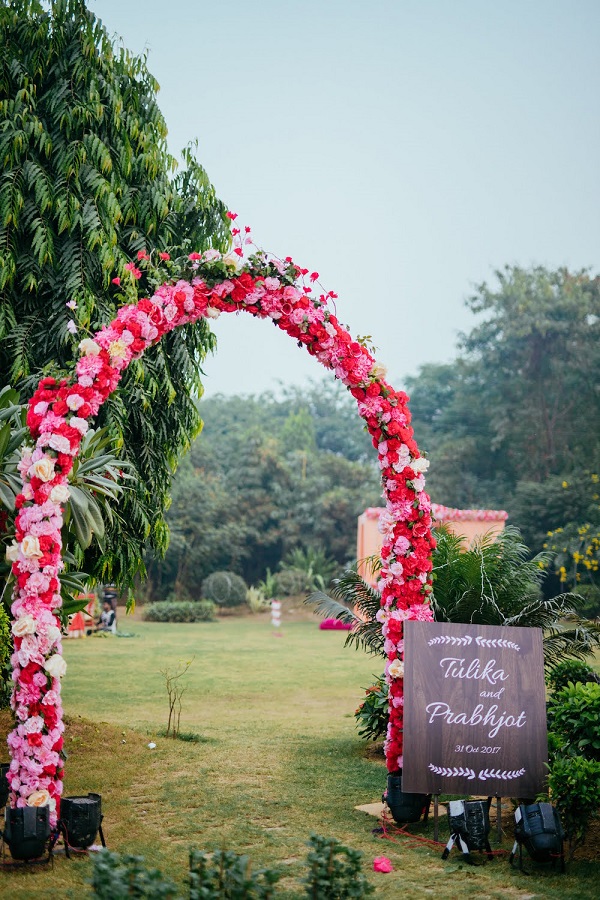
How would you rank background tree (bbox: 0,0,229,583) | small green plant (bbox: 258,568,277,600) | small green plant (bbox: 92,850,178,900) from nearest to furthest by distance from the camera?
small green plant (bbox: 92,850,178,900), background tree (bbox: 0,0,229,583), small green plant (bbox: 258,568,277,600)

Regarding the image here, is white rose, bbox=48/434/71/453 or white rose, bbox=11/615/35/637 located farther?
white rose, bbox=48/434/71/453

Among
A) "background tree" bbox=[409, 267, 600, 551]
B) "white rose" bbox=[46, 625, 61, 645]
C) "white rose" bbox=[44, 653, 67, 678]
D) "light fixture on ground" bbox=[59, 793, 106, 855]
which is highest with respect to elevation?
"background tree" bbox=[409, 267, 600, 551]

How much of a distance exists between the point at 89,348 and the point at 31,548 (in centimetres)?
136

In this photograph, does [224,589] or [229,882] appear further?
[224,589]

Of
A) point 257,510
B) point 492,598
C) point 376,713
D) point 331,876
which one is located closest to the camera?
point 331,876

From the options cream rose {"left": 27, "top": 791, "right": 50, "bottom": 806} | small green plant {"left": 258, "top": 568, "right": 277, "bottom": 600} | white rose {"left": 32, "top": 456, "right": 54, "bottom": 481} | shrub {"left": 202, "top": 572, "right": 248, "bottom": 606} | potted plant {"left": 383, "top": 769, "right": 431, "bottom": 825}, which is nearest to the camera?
cream rose {"left": 27, "top": 791, "right": 50, "bottom": 806}

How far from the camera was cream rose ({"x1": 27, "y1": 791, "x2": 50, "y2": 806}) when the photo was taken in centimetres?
→ 507

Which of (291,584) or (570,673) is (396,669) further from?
(291,584)

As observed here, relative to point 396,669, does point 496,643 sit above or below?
above

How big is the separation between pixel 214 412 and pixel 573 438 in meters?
21.7

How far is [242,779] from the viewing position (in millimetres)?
7039

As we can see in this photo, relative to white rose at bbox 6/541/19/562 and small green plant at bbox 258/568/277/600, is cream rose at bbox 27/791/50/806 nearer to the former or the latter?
white rose at bbox 6/541/19/562

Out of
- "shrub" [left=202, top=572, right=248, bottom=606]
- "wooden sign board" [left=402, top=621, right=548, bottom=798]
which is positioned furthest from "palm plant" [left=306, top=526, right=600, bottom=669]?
"shrub" [left=202, top=572, right=248, bottom=606]

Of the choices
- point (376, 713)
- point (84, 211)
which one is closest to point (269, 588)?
point (376, 713)
